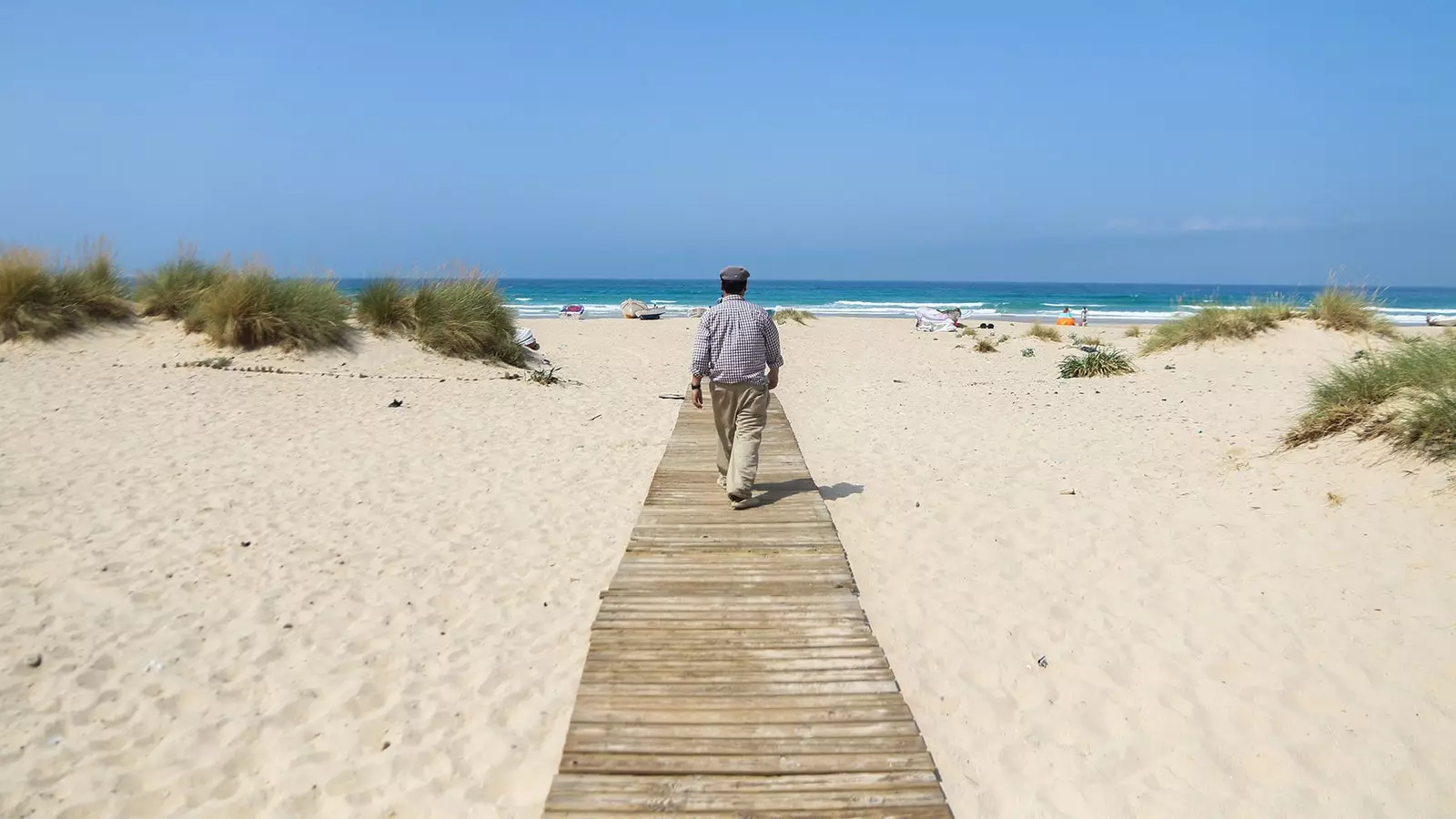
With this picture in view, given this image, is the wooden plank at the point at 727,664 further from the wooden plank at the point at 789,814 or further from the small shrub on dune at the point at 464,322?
the small shrub on dune at the point at 464,322

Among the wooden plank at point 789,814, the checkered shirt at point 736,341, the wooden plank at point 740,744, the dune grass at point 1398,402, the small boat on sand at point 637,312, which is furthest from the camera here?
the small boat on sand at point 637,312

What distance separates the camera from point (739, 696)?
330cm

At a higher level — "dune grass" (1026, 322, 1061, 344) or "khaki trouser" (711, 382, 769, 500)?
"khaki trouser" (711, 382, 769, 500)

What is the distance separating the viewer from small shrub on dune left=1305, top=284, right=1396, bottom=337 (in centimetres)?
1507

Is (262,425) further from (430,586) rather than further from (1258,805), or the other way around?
(1258,805)

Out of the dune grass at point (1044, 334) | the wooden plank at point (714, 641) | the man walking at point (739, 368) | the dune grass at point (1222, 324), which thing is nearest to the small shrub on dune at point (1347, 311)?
the dune grass at point (1222, 324)

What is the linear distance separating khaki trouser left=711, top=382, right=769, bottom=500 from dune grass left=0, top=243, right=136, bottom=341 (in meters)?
11.8

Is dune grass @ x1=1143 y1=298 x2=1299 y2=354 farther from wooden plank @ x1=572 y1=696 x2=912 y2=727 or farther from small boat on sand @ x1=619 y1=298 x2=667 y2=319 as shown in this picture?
small boat on sand @ x1=619 y1=298 x2=667 y2=319

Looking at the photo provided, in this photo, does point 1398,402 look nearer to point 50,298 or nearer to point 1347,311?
point 1347,311

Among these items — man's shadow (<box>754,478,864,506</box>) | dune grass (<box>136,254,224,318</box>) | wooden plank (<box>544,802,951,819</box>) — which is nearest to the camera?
wooden plank (<box>544,802,951,819</box>)

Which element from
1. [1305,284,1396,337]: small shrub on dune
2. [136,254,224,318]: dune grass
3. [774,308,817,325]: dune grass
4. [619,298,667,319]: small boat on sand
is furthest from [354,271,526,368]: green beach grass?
[619,298,667,319]: small boat on sand

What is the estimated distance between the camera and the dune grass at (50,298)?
12031 millimetres

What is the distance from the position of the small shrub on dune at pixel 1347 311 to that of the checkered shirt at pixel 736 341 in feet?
46.3

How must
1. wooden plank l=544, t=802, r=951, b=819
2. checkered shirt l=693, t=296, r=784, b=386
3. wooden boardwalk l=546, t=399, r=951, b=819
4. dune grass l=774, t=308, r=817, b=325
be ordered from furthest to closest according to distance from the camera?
dune grass l=774, t=308, r=817, b=325 → checkered shirt l=693, t=296, r=784, b=386 → wooden boardwalk l=546, t=399, r=951, b=819 → wooden plank l=544, t=802, r=951, b=819
